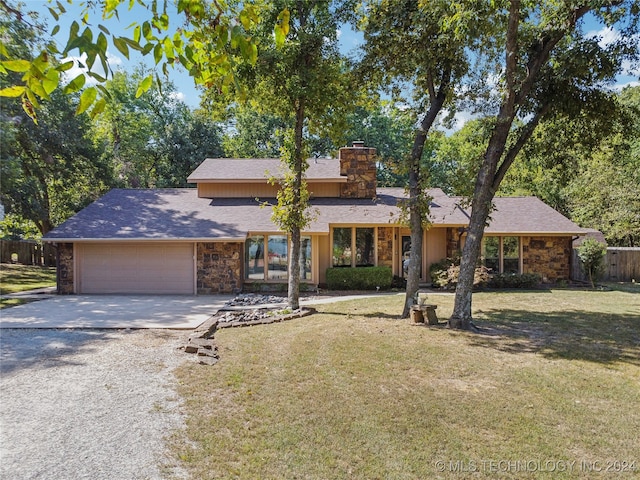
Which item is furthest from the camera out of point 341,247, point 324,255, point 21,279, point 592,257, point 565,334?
point 21,279

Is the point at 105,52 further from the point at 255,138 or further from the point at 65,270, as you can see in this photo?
the point at 255,138

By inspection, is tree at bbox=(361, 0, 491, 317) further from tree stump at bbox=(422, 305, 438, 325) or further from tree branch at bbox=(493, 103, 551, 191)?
tree branch at bbox=(493, 103, 551, 191)

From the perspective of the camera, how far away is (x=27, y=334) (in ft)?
27.0

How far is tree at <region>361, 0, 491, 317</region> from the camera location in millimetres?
9164

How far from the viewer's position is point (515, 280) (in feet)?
50.4

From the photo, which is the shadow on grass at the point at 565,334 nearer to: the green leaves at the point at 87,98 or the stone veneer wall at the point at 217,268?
the green leaves at the point at 87,98

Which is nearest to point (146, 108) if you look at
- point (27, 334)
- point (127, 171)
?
point (127, 171)

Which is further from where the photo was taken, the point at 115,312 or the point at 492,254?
the point at 492,254

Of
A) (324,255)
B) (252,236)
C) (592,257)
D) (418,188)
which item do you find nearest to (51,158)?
(252,236)

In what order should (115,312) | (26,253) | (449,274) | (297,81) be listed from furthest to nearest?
(26,253) → (449,274) → (115,312) → (297,81)

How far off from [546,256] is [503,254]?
173 cm

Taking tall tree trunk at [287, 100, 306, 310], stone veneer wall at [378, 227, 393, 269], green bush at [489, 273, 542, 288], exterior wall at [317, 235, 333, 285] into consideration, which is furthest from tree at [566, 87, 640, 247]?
→ tall tree trunk at [287, 100, 306, 310]

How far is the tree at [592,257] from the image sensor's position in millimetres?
15031

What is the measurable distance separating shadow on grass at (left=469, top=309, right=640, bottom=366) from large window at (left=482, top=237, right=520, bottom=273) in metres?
5.74
